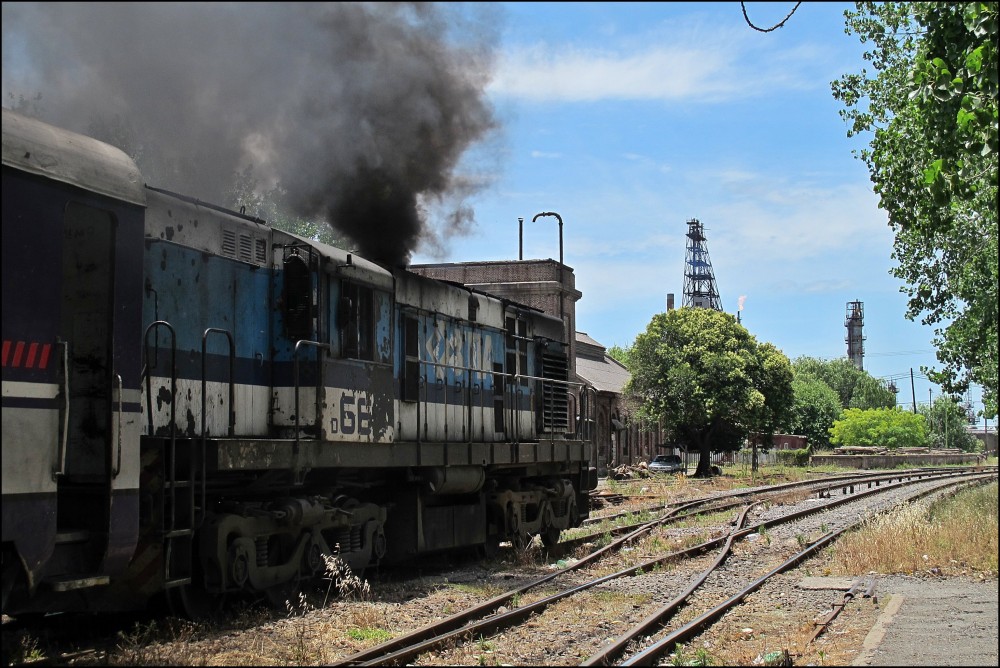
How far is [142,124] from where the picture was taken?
27.9 feet

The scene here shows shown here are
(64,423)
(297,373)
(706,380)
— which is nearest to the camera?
(64,423)

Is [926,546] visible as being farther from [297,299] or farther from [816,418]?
[816,418]

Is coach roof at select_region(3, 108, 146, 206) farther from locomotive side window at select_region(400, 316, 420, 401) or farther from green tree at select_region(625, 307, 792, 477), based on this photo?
green tree at select_region(625, 307, 792, 477)

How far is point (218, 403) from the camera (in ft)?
30.3

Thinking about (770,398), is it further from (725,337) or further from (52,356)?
(52,356)

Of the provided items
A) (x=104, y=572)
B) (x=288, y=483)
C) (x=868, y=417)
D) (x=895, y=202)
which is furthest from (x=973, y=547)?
(x=868, y=417)

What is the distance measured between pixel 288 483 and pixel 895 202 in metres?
9.06

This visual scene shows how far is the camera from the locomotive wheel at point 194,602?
27.6 ft

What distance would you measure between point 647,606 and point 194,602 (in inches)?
191

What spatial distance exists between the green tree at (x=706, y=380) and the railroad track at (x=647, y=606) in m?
24.2

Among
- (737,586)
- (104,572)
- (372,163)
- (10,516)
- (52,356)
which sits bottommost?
(737,586)

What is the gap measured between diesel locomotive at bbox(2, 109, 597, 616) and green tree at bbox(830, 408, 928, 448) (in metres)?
73.5

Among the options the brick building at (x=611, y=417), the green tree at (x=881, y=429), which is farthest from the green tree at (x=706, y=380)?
the green tree at (x=881, y=429)

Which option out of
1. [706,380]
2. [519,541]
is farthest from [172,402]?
[706,380]
